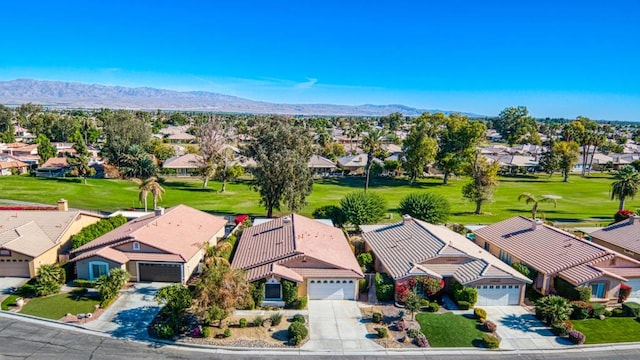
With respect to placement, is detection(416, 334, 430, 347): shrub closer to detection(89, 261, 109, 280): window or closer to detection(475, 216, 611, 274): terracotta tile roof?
detection(475, 216, 611, 274): terracotta tile roof

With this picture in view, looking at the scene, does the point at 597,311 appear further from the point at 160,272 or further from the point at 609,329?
the point at 160,272

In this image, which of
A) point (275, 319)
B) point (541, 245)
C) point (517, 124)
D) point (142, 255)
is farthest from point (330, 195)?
point (517, 124)

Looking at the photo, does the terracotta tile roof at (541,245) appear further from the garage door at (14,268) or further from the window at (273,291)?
the garage door at (14,268)

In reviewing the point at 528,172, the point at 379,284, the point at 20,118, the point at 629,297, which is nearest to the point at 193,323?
the point at 379,284

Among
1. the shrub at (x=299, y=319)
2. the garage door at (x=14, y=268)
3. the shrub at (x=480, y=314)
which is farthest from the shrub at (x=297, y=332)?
the garage door at (x=14, y=268)

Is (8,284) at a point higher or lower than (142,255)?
lower
